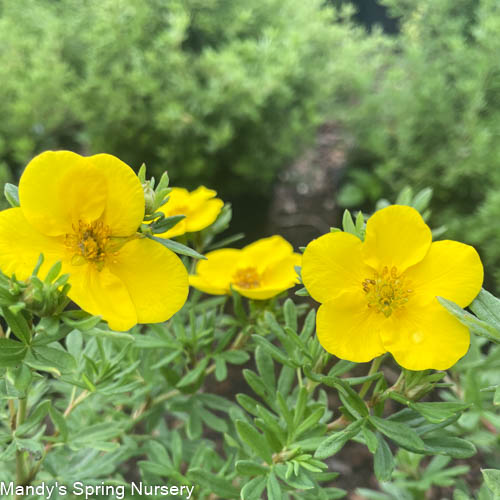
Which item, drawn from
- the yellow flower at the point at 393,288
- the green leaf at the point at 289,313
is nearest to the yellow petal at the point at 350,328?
the yellow flower at the point at 393,288

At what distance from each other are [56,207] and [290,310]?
1.38ft

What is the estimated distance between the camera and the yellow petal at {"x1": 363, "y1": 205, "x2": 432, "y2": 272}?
0.63 metres

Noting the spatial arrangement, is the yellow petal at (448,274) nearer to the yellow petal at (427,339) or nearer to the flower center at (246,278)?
the yellow petal at (427,339)

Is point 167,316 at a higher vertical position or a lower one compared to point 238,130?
higher

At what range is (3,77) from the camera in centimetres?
263

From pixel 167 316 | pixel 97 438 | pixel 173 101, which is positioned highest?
pixel 167 316

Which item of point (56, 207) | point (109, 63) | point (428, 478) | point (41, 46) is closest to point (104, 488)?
point (56, 207)

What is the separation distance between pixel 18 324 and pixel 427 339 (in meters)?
0.49

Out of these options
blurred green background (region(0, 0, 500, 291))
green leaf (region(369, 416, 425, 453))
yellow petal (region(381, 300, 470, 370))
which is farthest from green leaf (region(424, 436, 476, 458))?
blurred green background (region(0, 0, 500, 291))

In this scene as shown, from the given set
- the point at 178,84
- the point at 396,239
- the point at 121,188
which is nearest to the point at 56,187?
the point at 121,188

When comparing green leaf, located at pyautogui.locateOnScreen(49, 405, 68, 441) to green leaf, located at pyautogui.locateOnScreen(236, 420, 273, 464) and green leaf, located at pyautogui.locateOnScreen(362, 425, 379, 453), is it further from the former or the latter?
green leaf, located at pyautogui.locateOnScreen(362, 425, 379, 453)

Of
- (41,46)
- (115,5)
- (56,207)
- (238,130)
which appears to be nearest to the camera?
(56,207)

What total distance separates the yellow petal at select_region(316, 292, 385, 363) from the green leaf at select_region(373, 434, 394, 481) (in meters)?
0.19

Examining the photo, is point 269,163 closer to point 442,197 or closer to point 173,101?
point 173,101
